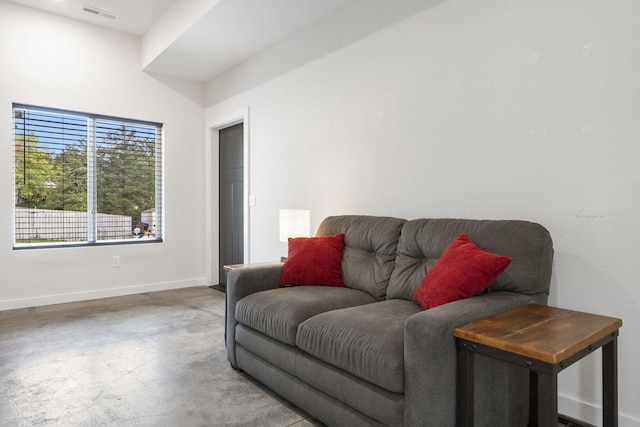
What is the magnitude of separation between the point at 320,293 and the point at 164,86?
387 centimetres

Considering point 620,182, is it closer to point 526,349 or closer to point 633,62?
point 633,62

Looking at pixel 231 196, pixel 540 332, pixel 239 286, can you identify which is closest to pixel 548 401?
pixel 540 332

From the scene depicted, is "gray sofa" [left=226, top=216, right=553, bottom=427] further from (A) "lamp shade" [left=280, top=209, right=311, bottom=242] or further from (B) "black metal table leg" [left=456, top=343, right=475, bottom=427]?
(A) "lamp shade" [left=280, top=209, right=311, bottom=242]

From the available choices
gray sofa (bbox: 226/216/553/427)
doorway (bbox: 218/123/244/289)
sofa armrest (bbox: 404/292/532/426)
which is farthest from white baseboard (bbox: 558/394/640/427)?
doorway (bbox: 218/123/244/289)

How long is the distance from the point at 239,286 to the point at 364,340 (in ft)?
3.67

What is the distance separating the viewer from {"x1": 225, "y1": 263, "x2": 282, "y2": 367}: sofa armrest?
256 centimetres

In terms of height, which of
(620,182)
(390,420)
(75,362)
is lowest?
(75,362)

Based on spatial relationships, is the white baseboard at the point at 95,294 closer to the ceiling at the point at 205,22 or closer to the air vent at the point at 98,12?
the ceiling at the point at 205,22

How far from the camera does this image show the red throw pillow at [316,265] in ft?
8.70

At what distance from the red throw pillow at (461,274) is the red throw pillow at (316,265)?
79 cm

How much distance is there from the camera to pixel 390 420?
5.08 feet

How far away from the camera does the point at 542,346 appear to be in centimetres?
125

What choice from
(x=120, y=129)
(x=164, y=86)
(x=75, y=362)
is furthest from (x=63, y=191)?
(x=75, y=362)

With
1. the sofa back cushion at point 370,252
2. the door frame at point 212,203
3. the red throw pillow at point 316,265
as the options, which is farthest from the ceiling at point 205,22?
the red throw pillow at point 316,265
